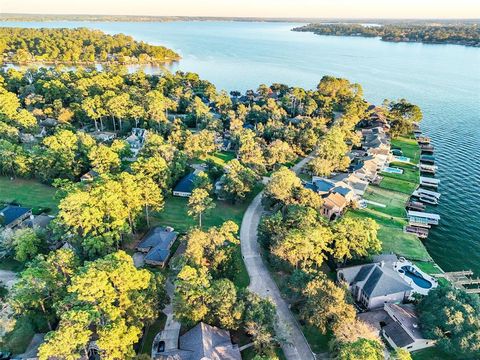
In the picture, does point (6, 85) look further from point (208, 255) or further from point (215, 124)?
point (208, 255)

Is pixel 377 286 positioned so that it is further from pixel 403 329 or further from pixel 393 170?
pixel 393 170

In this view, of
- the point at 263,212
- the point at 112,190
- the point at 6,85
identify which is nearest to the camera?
the point at 112,190

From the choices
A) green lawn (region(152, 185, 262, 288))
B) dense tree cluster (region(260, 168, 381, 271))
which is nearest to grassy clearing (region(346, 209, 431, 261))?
dense tree cluster (region(260, 168, 381, 271))

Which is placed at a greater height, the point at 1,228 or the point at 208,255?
the point at 208,255

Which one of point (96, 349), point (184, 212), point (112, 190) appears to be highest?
point (112, 190)

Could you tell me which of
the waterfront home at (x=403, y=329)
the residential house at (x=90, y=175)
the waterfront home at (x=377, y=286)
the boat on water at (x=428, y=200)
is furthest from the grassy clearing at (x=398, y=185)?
the residential house at (x=90, y=175)

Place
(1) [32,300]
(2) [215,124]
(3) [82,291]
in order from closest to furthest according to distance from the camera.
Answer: (3) [82,291]
(1) [32,300]
(2) [215,124]

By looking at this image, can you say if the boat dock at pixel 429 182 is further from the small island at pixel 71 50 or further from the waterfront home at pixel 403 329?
the small island at pixel 71 50

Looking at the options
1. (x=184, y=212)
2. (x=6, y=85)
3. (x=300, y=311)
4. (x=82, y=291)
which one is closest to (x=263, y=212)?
(x=184, y=212)
